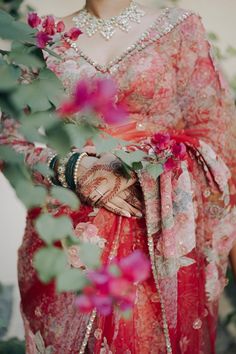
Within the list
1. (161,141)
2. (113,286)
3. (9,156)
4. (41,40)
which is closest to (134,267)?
(113,286)

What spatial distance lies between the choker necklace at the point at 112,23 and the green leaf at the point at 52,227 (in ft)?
2.98

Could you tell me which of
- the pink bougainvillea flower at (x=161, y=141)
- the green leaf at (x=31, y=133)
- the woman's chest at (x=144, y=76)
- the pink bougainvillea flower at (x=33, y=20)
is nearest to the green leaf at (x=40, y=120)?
the green leaf at (x=31, y=133)

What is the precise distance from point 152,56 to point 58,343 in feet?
1.77

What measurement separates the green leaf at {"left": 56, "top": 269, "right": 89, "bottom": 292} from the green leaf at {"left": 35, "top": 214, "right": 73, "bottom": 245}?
0.08 ft

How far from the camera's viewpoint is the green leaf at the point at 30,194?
0.46 m

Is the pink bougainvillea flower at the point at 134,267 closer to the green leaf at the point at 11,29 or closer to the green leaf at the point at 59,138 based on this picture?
A: the green leaf at the point at 59,138

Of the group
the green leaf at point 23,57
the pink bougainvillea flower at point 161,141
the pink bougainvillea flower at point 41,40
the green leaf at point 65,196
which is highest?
the green leaf at point 23,57

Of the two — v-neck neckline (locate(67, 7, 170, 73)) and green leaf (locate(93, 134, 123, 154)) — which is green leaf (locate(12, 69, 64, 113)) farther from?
v-neck neckline (locate(67, 7, 170, 73))

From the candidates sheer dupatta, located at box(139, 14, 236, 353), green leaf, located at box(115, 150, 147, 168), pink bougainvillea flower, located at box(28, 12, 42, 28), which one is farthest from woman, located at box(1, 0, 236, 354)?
green leaf, located at box(115, 150, 147, 168)

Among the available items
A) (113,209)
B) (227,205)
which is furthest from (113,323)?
(227,205)

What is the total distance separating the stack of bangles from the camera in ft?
3.74

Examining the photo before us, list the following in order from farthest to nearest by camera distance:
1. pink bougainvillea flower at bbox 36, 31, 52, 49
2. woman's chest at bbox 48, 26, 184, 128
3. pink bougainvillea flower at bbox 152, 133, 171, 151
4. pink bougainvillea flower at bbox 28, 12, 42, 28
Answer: woman's chest at bbox 48, 26, 184, 128 < pink bougainvillea flower at bbox 152, 133, 171, 151 < pink bougainvillea flower at bbox 28, 12, 42, 28 < pink bougainvillea flower at bbox 36, 31, 52, 49

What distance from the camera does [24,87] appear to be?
48cm

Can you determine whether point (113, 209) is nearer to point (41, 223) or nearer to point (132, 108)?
point (132, 108)
